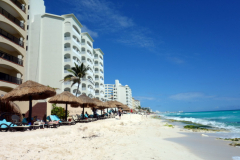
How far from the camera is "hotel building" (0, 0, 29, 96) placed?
20672 mm

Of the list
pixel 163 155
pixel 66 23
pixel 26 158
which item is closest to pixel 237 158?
pixel 163 155

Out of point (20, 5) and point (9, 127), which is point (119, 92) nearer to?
point (20, 5)

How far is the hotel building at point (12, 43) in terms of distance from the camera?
20.7 metres

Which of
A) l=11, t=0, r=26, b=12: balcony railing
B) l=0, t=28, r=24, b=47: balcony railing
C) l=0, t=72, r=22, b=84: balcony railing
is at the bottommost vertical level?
l=0, t=72, r=22, b=84: balcony railing

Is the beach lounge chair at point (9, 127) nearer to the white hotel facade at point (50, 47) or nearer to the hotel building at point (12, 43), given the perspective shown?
the hotel building at point (12, 43)

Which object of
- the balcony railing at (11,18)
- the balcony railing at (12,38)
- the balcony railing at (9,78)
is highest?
the balcony railing at (11,18)

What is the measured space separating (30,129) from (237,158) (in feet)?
33.0

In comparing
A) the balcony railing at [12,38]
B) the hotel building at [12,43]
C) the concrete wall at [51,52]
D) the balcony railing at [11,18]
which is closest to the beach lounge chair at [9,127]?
the hotel building at [12,43]

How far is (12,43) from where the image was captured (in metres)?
21.4

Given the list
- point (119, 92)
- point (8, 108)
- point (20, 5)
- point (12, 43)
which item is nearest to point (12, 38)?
point (12, 43)

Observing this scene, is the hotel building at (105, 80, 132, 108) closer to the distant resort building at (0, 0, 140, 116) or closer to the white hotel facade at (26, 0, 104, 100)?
the distant resort building at (0, 0, 140, 116)

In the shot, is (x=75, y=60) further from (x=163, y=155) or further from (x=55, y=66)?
(x=163, y=155)

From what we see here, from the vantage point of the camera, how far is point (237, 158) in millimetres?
6277

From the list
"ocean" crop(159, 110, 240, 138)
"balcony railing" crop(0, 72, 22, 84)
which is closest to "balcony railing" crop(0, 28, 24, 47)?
"balcony railing" crop(0, 72, 22, 84)
